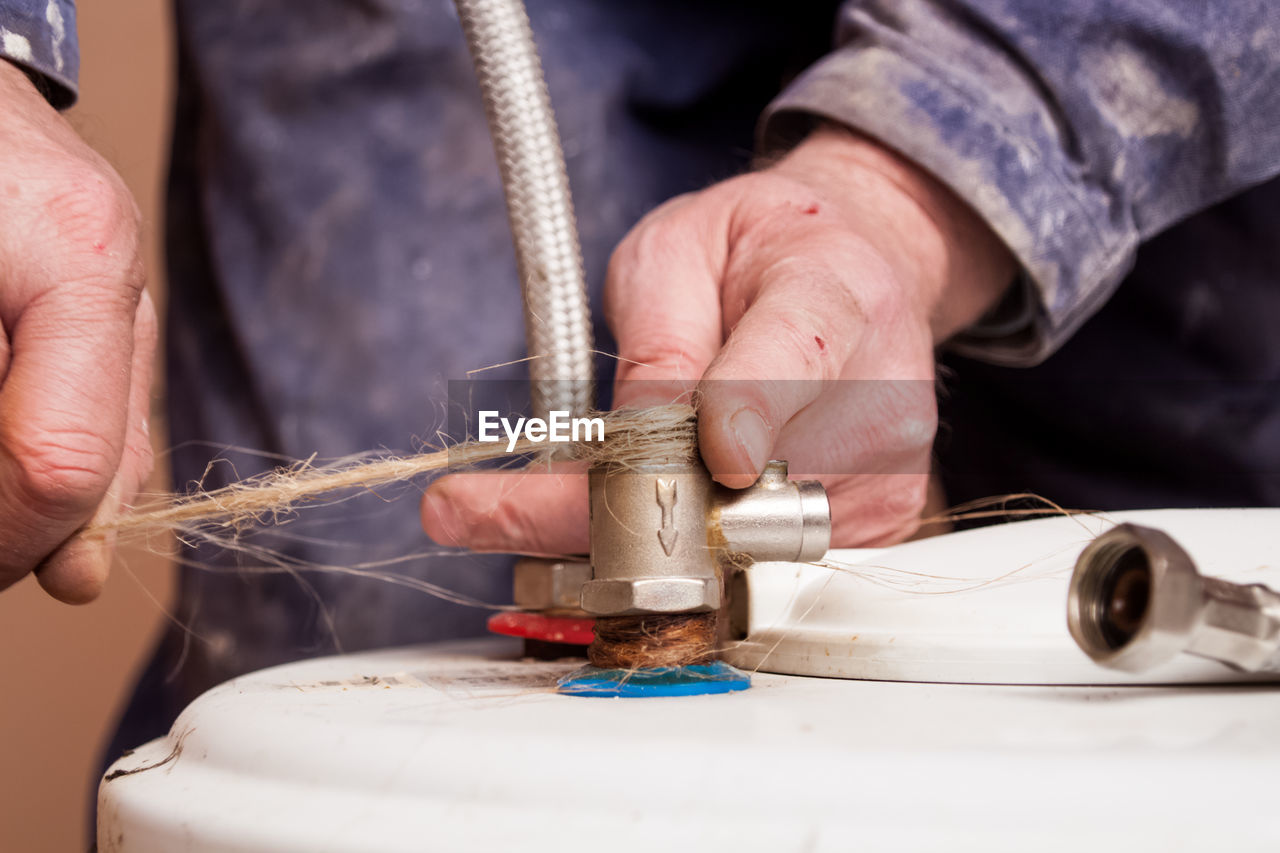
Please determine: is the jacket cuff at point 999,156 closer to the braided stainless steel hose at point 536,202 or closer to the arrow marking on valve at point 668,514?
the braided stainless steel hose at point 536,202

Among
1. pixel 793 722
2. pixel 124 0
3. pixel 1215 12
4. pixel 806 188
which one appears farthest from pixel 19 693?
pixel 1215 12

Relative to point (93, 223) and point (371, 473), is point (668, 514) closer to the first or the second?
point (371, 473)

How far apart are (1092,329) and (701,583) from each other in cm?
72

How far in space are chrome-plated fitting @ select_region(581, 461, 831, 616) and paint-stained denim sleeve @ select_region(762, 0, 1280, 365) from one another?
37cm

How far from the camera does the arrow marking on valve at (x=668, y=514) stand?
1.47 feet

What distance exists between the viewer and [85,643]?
4.96 ft

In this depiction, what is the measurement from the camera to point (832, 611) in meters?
0.50

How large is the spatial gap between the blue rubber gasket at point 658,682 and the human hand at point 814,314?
13 centimetres

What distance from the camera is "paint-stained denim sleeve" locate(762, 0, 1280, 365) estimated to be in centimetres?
72

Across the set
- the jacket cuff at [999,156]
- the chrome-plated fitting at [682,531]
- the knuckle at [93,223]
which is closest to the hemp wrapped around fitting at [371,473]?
the chrome-plated fitting at [682,531]

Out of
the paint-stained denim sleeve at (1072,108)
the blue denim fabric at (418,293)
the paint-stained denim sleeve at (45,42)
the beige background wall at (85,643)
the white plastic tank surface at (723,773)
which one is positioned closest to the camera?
the white plastic tank surface at (723,773)

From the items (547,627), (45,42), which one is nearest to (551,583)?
(547,627)

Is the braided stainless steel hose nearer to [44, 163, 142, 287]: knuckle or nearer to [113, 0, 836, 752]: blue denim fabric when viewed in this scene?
[44, 163, 142, 287]: knuckle

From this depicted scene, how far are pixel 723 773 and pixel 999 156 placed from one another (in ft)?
1.79
